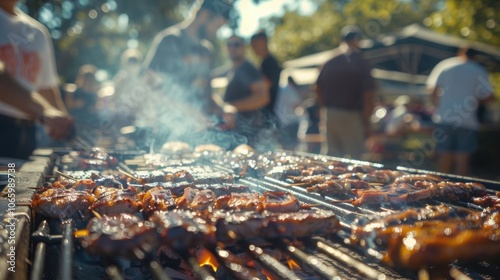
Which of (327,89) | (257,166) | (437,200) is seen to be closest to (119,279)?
(437,200)

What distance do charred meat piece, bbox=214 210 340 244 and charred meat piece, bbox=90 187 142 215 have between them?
64 cm

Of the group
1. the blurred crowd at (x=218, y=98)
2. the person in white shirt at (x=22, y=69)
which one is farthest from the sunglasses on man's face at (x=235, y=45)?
the person in white shirt at (x=22, y=69)

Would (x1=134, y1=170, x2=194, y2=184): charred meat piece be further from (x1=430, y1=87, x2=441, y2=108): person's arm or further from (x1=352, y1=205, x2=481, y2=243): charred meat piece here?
(x1=430, y1=87, x2=441, y2=108): person's arm

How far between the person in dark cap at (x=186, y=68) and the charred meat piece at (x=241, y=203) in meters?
3.93

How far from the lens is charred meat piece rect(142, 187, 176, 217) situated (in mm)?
2739

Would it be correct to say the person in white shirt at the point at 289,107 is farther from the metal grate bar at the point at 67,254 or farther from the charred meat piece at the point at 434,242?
the metal grate bar at the point at 67,254

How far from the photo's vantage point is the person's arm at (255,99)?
6.71 m

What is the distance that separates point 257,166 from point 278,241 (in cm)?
188

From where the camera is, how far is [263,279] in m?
2.35

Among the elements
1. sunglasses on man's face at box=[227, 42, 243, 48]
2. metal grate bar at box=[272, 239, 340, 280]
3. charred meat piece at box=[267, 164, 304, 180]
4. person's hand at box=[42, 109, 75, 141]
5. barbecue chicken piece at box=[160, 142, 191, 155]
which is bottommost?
metal grate bar at box=[272, 239, 340, 280]

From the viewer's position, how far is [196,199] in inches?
113

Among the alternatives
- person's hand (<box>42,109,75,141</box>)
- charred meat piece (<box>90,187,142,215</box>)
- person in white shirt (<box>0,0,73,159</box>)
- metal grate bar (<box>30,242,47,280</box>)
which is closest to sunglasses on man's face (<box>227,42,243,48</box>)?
person in white shirt (<box>0,0,73,159</box>)

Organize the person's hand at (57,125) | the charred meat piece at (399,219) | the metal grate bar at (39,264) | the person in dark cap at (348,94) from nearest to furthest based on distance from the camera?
the metal grate bar at (39,264), the charred meat piece at (399,219), the person's hand at (57,125), the person in dark cap at (348,94)

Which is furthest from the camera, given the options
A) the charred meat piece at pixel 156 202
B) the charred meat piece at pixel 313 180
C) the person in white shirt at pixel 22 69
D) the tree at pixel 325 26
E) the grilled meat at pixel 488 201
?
the tree at pixel 325 26
